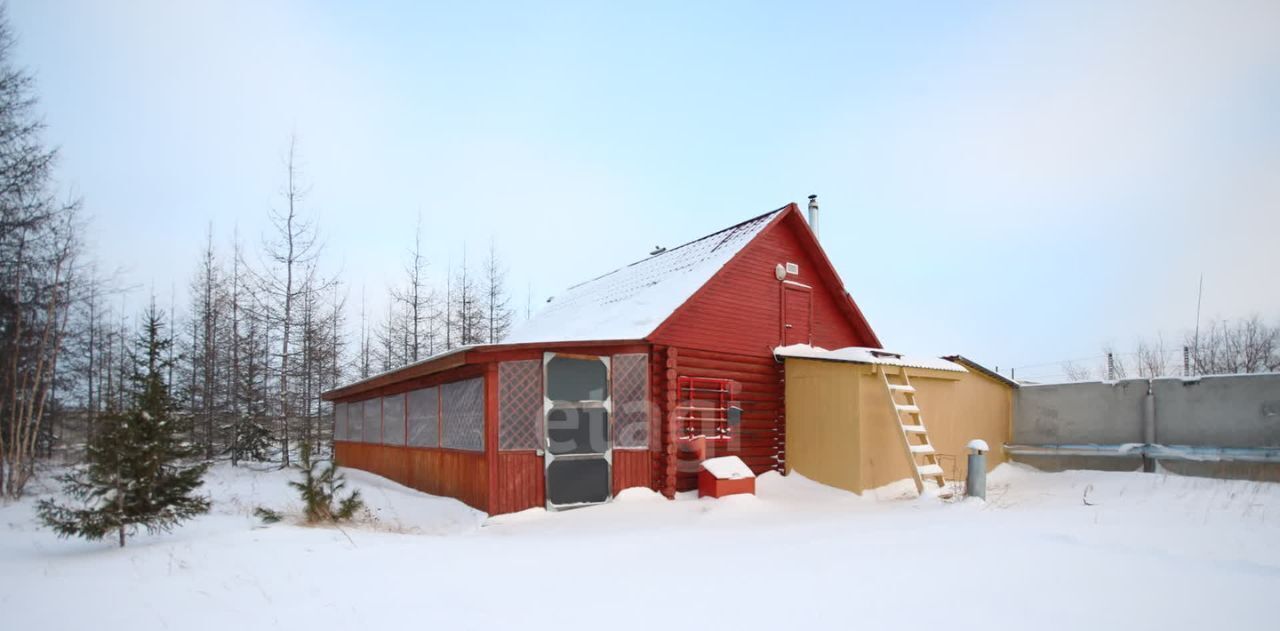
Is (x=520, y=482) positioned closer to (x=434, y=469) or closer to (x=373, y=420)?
(x=434, y=469)

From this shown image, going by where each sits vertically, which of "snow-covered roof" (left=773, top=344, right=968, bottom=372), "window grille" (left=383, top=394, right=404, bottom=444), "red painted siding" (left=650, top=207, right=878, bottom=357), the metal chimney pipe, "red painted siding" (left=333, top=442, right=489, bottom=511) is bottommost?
"red painted siding" (left=333, top=442, right=489, bottom=511)

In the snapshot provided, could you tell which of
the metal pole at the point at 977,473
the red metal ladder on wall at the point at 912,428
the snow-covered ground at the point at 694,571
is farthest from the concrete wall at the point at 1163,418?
the metal pole at the point at 977,473

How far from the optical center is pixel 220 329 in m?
26.3

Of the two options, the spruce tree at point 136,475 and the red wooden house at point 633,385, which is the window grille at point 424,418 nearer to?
the red wooden house at point 633,385

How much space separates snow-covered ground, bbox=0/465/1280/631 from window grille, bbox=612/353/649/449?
1457mm

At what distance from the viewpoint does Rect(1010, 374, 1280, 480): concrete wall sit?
11.3 metres

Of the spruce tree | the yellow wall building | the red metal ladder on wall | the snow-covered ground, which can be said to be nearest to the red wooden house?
the yellow wall building

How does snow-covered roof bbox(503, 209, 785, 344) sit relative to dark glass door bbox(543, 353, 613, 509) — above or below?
above

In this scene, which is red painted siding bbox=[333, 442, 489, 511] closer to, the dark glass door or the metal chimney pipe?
the dark glass door

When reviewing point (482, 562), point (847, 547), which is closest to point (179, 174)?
point (482, 562)

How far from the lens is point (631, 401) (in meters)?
10.9

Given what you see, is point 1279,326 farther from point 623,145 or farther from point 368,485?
point 368,485

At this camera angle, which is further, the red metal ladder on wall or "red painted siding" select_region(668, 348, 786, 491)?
"red painted siding" select_region(668, 348, 786, 491)

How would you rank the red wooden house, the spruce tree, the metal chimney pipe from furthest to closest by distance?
the metal chimney pipe, the red wooden house, the spruce tree
